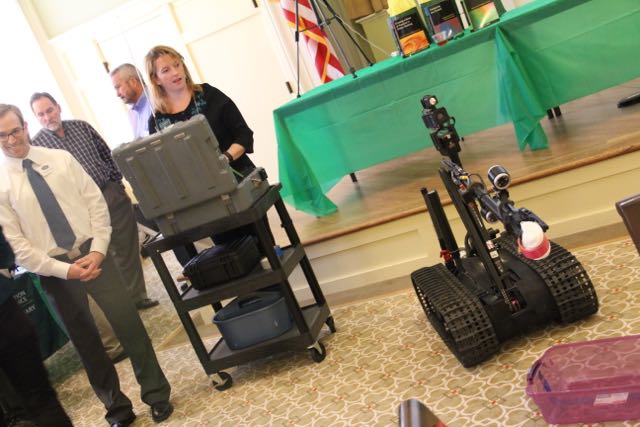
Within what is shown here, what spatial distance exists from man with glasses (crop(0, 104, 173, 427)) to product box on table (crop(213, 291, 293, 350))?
1.15 ft

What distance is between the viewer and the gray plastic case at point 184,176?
274 centimetres

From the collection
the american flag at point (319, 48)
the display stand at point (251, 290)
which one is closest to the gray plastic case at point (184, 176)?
the display stand at point (251, 290)

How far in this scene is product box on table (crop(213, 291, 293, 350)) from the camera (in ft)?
9.93

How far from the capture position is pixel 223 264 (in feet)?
9.70

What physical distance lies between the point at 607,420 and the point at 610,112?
8.88 ft

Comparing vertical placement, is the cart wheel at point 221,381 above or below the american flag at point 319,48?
below

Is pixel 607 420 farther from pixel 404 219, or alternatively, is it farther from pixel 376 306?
pixel 404 219

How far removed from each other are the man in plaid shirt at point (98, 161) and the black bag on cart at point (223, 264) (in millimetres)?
1509

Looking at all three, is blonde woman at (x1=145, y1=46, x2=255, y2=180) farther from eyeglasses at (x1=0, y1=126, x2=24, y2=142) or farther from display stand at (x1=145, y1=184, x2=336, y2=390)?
eyeglasses at (x1=0, y1=126, x2=24, y2=142)

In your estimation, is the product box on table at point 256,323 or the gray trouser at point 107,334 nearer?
the product box on table at point 256,323

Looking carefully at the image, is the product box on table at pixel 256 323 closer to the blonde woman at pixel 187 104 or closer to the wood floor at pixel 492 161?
the blonde woman at pixel 187 104

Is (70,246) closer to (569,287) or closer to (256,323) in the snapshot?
(256,323)

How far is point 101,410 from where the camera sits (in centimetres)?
335

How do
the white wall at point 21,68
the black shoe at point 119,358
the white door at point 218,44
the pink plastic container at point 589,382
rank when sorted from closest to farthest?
the pink plastic container at point 589,382 → the black shoe at point 119,358 → the white door at point 218,44 → the white wall at point 21,68
